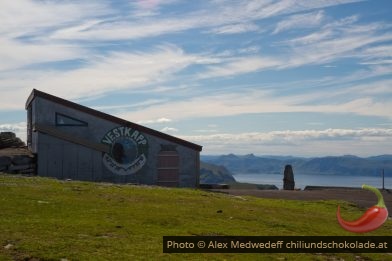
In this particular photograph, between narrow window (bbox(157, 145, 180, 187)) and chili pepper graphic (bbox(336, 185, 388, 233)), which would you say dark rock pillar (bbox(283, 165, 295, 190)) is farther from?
chili pepper graphic (bbox(336, 185, 388, 233))

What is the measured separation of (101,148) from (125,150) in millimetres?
1927

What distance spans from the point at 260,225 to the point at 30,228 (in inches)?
290

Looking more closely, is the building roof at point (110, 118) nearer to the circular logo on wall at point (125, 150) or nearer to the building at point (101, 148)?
the building at point (101, 148)

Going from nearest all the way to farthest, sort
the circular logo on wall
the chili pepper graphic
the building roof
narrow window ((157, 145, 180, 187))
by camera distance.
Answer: the chili pepper graphic → the building roof → the circular logo on wall → narrow window ((157, 145, 180, 187))

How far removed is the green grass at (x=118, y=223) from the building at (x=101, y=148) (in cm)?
1386

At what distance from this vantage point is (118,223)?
44.8 feet

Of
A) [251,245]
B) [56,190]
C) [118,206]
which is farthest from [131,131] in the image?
[251,245]

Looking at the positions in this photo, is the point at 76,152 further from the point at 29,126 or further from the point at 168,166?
the point at 168,166

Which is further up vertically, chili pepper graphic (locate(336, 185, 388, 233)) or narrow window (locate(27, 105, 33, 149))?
narrow window (locate(27, 105, 33, 149))

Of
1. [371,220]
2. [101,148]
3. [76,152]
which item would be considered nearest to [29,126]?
[76,152]

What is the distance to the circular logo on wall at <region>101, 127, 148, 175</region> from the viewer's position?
37.2 metres

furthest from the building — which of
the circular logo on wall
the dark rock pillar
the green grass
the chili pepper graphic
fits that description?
the chili pepper graphic

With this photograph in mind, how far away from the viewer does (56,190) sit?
1955 cm

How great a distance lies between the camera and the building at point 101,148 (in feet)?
118
